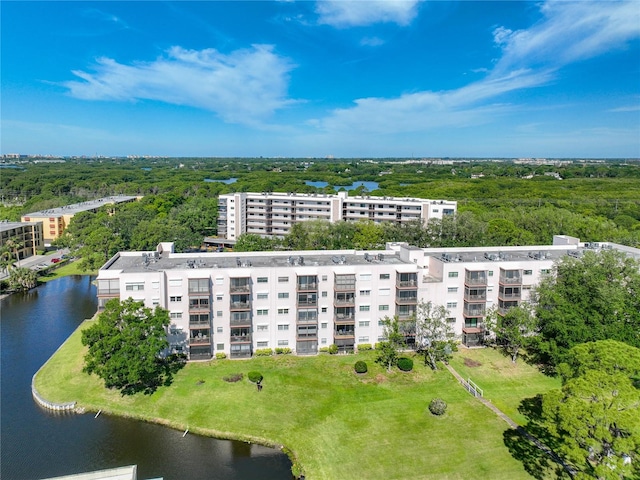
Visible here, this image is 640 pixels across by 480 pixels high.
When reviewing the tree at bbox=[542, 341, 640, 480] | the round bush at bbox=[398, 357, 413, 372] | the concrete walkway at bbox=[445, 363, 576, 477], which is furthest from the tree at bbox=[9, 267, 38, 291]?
the tree at bbox=[542, 341, 640, 480]

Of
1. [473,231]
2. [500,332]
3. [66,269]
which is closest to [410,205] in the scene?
[473,231]

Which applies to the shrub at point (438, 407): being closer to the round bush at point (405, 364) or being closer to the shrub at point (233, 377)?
the round bush at point (405, 364)

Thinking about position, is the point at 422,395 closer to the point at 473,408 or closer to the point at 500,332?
the point at 473,408

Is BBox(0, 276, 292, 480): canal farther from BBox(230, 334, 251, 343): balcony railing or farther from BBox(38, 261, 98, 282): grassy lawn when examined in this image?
BBox(38, 261, 98, 282): grassy lawn

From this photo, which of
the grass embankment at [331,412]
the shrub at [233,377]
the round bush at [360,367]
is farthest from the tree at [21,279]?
the round bush at [360,367]

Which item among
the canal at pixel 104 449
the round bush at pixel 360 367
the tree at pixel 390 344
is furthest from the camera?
the tree at pixel 390 344
